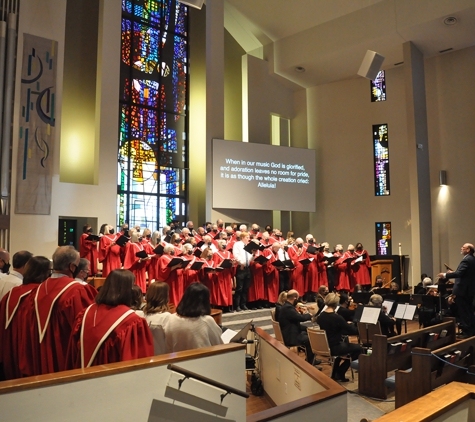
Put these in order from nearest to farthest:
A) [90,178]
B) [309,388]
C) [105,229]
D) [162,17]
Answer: [309,388] → [105,229] → [90,178] → [162,17]

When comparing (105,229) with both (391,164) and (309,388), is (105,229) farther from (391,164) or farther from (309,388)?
(391,164)

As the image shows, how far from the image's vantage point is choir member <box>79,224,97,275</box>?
9171 millimetres

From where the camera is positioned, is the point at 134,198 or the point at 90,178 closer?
the point at 90,178

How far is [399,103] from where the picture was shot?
15.0 meters

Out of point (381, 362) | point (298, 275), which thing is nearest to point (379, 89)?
point (298, 275)

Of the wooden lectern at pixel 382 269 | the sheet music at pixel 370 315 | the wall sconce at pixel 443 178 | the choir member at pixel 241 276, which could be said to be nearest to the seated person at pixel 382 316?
the sheet music at pixel 370 315

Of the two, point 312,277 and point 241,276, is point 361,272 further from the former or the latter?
point 241,276

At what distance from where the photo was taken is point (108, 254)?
29.0 feet

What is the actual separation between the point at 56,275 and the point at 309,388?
211 cm

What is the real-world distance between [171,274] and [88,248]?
207 centimetres

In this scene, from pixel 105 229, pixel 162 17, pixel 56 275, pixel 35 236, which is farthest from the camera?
pixel 162 17

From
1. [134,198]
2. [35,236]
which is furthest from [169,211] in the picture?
[35,236]

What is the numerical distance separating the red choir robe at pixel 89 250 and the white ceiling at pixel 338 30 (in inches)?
359

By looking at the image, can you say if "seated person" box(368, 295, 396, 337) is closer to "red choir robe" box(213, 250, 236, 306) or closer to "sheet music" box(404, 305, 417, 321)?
"sheet music" box(404, 305, 417, 321)
